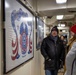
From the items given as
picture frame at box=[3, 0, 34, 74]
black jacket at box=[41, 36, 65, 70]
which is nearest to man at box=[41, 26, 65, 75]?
black jacket at box=[41, 36, 65, 70]

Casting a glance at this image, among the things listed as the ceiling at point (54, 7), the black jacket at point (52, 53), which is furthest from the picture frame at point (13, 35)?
the ceiling at point (54, 7)

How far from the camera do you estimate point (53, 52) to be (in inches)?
124

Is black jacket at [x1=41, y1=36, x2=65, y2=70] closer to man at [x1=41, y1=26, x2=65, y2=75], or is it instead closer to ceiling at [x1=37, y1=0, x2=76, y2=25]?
man at [x1=41, y1=26, x2=65, y2=75]

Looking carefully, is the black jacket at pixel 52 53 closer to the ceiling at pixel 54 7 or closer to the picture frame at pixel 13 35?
the ceiling at pixel 54 7

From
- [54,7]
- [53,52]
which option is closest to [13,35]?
[53,52]

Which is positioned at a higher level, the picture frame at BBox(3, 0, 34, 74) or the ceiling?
the ceiling

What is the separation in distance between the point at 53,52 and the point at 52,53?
0.03 m

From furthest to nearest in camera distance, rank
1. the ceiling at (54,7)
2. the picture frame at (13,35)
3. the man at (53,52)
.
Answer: the ceiling at (54,7) → the man at (53,52) → the picture frame at (13,35)

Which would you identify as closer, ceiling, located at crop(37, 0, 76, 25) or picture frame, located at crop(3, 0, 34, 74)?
picture frame, located at crop(3, 0, 34, 74)

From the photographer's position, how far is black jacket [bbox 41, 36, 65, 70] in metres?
3.15

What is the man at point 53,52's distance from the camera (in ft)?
10.3

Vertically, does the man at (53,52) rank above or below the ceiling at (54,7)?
below

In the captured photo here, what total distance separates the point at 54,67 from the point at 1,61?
69.9 inches

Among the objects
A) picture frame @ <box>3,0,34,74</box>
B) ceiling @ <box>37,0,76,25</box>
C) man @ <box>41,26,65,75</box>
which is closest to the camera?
picture frame @ <box>3,0,34,74</box>
